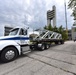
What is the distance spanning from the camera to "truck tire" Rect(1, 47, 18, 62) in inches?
222

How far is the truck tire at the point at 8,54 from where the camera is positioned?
5641 millimetres

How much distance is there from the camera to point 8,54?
231 inches

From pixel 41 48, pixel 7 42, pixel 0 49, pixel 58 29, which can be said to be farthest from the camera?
pixel 58 29

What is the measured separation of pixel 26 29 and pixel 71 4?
918 centimetres

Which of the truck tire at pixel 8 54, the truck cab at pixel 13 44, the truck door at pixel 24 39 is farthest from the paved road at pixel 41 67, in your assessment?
the truck door at pixel 24 39

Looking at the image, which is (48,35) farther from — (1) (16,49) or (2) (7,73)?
(2) (7,73)

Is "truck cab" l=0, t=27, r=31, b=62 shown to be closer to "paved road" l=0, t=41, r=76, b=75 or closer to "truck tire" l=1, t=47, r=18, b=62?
"truck tire" l=1, t=47, r=18, b=62

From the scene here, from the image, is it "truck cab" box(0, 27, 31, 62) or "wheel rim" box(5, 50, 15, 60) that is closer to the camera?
"truck cab" box(0, 27, 31, 62)

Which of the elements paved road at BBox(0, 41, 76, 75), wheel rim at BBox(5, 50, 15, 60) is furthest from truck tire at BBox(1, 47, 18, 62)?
paved road at BBox(0, 41, 76, 75)

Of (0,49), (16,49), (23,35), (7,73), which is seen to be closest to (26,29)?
(23,35)

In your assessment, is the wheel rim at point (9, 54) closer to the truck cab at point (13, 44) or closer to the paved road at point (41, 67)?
the truck cab at point (13, 44)

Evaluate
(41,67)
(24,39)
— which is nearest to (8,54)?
(24,39)

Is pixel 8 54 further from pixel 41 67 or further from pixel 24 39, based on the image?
pixel 41 67

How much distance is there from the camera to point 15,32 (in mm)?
7461
